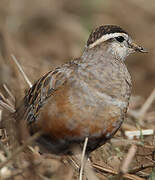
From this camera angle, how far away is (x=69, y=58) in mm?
9016

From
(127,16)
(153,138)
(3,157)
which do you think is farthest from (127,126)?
(127,16)

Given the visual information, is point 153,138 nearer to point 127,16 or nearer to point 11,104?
point 11,104

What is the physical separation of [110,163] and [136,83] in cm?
380

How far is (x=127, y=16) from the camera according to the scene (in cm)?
1104

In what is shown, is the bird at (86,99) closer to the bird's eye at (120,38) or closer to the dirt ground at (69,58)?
the bird's eye at (120,38)

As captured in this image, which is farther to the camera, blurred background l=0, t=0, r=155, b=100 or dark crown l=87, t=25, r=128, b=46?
blurred background l=0, t=0, r=155, b=100

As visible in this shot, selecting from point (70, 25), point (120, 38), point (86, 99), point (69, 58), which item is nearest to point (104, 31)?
point (120, 38)

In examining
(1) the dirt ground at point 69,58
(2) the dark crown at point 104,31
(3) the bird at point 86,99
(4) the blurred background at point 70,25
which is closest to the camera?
(1) the dirt ground at point 69,58

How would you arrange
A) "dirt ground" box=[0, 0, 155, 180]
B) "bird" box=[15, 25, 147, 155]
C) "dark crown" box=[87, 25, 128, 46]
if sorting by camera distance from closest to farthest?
"dirt ground" box=[0, 0, 155, 180], "bird" box=[15, 25, 147, 155], "dark crown" box=[87, 25, 128, 46]

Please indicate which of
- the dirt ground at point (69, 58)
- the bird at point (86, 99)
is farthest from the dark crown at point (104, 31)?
the dirt ground at point (69, 58)

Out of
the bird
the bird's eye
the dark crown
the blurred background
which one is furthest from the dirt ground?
the bird's eye

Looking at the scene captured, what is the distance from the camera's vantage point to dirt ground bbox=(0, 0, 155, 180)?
402 cm

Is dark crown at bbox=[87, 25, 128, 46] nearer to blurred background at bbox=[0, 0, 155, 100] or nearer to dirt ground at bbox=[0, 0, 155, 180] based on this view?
dirt ground at bbox=[0, 0, 155, 180]

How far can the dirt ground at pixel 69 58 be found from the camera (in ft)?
13.2
